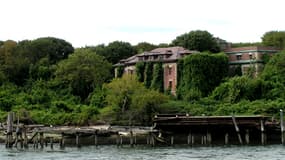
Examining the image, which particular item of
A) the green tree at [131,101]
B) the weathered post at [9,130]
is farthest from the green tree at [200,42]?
the weathered post at [9,130]

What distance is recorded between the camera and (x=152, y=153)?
184ft

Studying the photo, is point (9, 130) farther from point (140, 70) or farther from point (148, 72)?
point (140, 70)

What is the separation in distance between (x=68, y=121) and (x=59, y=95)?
20.5m

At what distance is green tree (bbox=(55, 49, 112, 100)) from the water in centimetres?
4310

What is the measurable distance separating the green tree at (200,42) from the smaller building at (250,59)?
7.83 meters

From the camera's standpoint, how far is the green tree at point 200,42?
11088 centimetres

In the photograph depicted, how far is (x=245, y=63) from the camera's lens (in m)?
102

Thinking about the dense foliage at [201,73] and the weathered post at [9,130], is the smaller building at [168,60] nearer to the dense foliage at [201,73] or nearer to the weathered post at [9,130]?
the dense foliage at [201,73]

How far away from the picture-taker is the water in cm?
5175

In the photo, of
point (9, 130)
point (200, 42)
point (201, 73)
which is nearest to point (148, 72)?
point (201, 73)

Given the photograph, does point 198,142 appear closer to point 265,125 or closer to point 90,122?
point 265,125

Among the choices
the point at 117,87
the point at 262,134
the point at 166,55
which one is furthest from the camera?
the point at 166,55

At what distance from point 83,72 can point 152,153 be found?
172 feet

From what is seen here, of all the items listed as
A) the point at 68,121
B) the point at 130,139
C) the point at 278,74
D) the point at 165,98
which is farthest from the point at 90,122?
the point at 278,74
